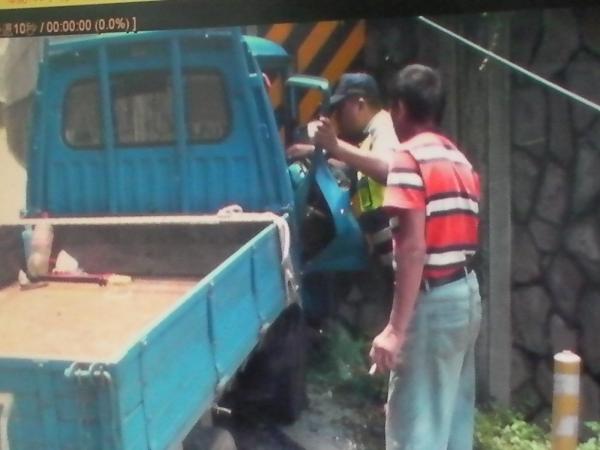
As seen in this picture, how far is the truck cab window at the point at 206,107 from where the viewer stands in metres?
1.49

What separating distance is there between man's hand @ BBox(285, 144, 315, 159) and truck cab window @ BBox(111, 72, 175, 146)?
0.73ft

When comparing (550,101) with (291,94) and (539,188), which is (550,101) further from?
(291,94)

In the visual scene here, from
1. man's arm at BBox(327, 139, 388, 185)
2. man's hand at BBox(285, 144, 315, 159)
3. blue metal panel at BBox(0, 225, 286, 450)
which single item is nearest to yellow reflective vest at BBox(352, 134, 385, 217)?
man's arm at BBox(327, 139, 388, 185)

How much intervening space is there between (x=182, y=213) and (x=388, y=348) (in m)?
0.52

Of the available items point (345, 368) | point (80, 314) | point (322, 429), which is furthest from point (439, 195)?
point (80, 314)

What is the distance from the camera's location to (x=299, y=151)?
4.66 feet

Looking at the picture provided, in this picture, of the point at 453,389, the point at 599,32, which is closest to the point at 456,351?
the point at 453,389

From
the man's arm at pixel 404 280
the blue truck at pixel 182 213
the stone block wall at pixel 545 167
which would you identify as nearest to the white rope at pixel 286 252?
the blue truck at pixel 182 213

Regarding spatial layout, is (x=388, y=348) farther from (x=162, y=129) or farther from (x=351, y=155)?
(x=162, y=129)

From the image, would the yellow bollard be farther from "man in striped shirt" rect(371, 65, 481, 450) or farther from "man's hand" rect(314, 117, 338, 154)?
"man's hand" rect(314, 117, 338, 154)

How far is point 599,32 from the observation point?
1.23 metres

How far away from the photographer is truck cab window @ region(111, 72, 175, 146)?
1491mm

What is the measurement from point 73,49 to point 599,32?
3.00 feet

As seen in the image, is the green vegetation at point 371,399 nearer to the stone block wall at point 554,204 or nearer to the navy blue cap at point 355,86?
the stone block wall at point 554,204
